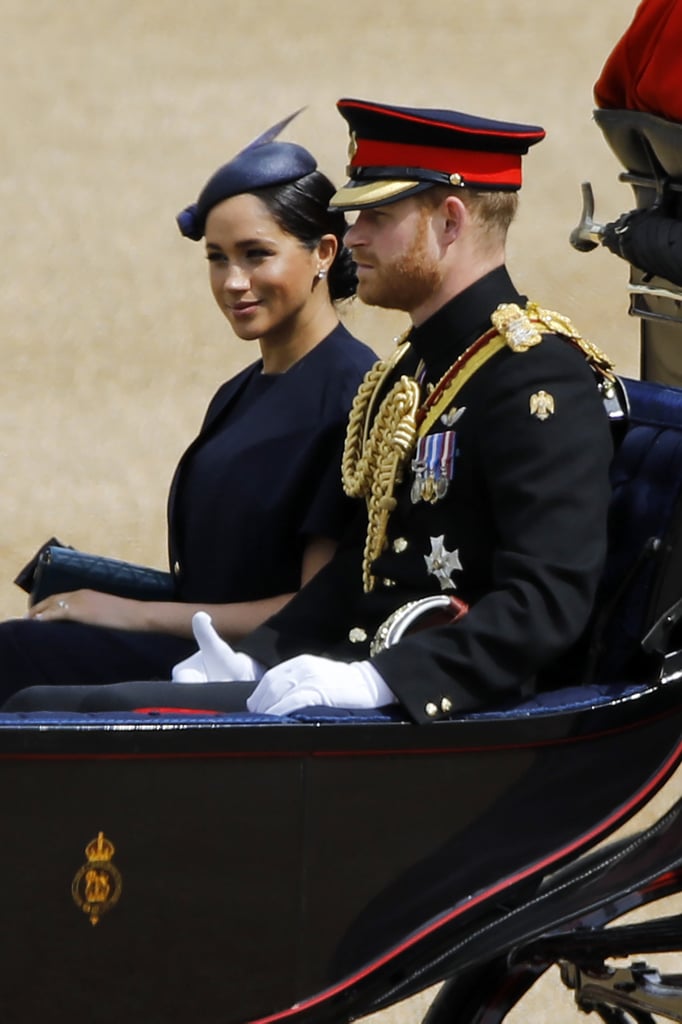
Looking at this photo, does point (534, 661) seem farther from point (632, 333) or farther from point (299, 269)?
point (632, 333)

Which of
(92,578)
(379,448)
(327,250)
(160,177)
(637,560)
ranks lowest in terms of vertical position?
(637,560)

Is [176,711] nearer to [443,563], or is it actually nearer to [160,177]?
[443,563]

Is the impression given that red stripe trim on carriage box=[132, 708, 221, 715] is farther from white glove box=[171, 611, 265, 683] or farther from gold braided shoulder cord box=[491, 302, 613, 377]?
gold braided shoulder cord box=[491, 302, 613, 377]

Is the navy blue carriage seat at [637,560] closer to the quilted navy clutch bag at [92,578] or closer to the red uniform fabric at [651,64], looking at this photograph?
the red uniform fabric at [651,64]

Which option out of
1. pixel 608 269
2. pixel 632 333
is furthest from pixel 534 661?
pixel 608 269

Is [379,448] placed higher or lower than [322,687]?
higher

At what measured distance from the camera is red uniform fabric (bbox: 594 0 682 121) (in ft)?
8.82

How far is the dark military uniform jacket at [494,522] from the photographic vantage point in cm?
234

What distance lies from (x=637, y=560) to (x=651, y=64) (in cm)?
71

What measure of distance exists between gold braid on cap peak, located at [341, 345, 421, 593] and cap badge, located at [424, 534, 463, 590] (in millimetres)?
115

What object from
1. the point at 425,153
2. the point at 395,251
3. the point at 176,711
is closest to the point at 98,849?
the point at 176,711

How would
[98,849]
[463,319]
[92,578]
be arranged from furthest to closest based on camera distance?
1. [92,578]
2. [463,319]
3. [98,849]

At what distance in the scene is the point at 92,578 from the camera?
320cm

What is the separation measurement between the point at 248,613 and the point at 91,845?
0.81 metres
